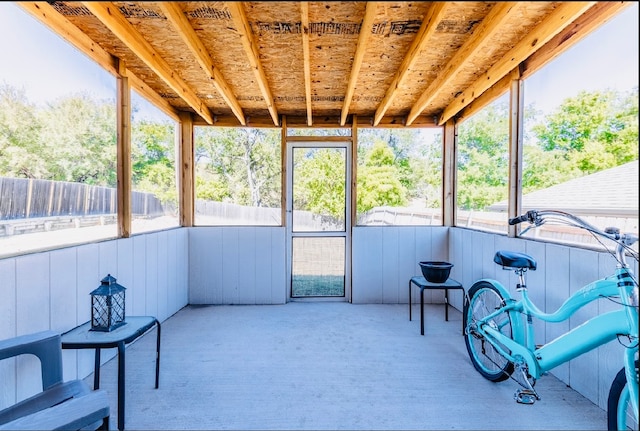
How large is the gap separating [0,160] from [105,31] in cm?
123

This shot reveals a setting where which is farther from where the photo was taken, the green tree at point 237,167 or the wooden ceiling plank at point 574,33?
the green tree at point 237,167

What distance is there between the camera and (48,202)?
7.44ft

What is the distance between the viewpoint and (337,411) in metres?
2.18

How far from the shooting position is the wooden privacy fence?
197 centimetres

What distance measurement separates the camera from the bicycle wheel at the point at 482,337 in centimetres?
251

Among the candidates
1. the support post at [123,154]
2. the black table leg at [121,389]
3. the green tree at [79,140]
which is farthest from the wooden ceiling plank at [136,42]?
the black table leg at [121,389]

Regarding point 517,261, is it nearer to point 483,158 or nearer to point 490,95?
point 483,158

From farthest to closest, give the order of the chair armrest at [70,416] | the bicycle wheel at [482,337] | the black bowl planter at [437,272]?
the black bowl planter at [437,272], the bicycle wheel at [482,337], the chair armrest at [70,416]

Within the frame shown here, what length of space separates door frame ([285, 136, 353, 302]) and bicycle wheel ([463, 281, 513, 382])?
6.43ft

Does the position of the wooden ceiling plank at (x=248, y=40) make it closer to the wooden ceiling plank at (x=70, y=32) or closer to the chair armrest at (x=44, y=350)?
the wooden ceiling plank at (x=70, y=32)

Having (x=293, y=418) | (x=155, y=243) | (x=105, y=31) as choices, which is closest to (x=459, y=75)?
(x=105, y=31)

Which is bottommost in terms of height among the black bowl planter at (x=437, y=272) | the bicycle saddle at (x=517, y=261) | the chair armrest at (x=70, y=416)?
the chair armrest at (x=70, y=416)

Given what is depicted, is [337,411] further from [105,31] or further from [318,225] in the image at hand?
[105,31]

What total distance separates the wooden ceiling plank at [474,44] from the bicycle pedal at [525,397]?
7.79 ft
